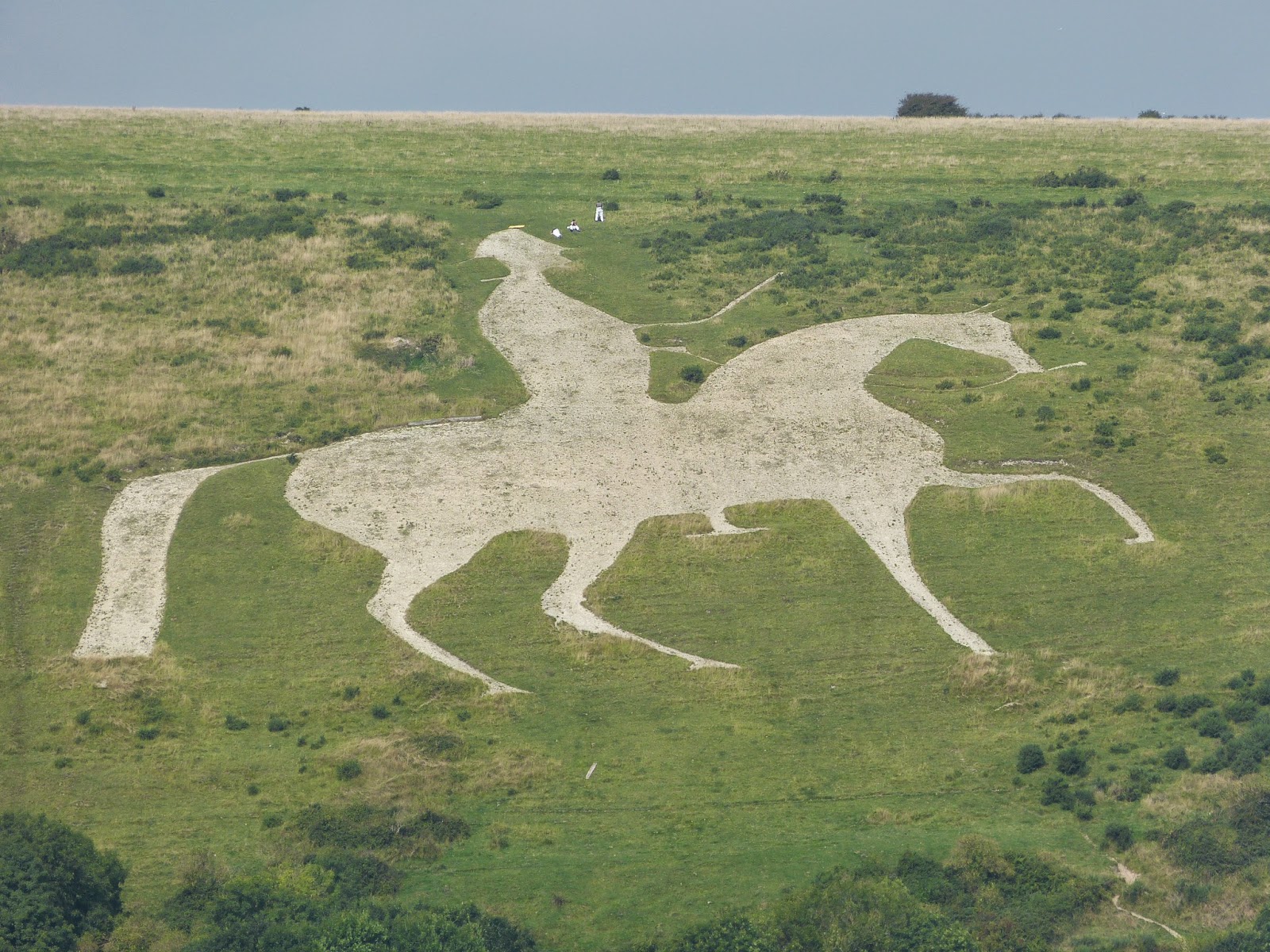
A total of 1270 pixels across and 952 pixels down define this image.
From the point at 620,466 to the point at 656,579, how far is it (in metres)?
6.01

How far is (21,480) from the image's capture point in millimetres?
51281

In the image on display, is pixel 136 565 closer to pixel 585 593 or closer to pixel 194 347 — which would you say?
pixel 585 593

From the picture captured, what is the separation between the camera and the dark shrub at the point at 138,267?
6969 cm

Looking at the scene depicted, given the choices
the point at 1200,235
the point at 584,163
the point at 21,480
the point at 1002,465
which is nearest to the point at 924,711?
the point at 1002,465

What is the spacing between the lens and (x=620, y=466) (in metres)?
50.6

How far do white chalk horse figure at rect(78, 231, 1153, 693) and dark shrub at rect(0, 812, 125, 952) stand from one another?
396 inches

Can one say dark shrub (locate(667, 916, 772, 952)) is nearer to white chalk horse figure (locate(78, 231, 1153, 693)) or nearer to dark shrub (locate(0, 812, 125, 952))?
white chalk horse figure (locate(78, 231, 1153, 693))

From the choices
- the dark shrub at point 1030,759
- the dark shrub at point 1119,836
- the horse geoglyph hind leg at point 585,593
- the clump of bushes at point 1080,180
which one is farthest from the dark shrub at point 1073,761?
the clump of bushes at point 1080,180

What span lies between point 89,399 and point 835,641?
2957 centimetres

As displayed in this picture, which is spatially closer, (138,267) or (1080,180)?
(138,267)

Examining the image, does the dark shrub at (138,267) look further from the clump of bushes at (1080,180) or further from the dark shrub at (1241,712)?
the dark shrub at (1241,712)

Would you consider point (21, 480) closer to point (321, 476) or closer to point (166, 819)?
point (321, 476)

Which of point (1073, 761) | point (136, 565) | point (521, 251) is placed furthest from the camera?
point (521, 251)

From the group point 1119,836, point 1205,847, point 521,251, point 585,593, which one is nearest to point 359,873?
point 585,593
